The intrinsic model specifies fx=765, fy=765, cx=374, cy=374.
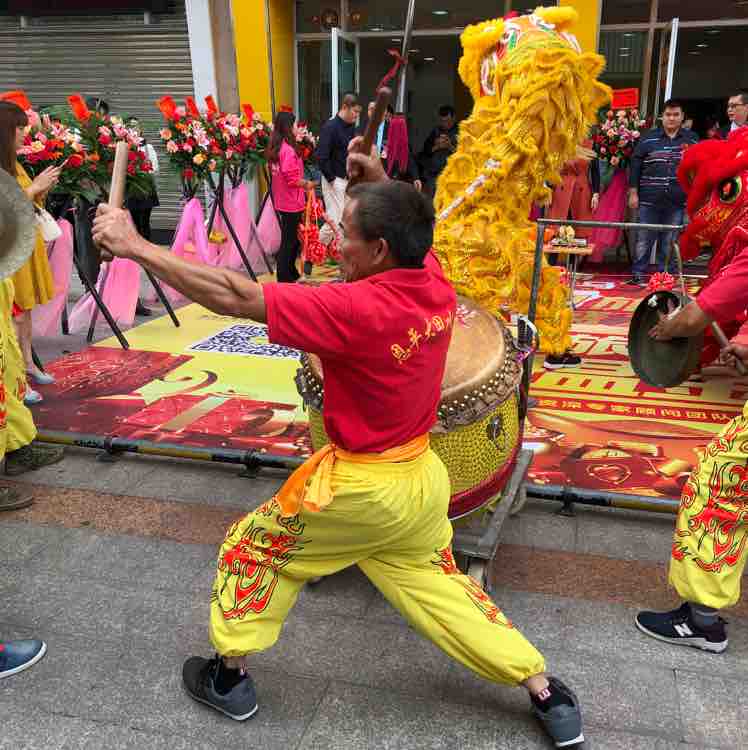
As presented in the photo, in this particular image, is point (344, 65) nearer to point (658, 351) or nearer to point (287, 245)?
point (287, 245)

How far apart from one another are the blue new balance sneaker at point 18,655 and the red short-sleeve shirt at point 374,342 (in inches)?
46.9

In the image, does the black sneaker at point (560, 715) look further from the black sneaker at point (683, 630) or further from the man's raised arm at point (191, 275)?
the man's raised arm at point (191, 275)

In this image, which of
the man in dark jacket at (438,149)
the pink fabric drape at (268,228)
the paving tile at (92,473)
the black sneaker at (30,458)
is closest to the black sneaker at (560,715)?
the paving tile at (92,473)

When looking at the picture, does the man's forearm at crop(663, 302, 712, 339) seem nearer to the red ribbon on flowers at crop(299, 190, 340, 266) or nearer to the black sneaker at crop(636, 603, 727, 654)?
the black sneaker at crop(636, 603, 727, 654)

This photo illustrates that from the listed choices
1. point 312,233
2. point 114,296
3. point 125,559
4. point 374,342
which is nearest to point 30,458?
point 125,559

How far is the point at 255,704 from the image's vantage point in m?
2.08

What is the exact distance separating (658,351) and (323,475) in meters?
1.61

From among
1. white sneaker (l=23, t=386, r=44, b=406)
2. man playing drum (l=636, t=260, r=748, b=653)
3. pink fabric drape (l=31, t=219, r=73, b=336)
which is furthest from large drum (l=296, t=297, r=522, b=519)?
pink fabric drape (l=31, t=219, r=73, b=336)

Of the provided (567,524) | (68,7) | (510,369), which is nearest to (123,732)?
(510,369)

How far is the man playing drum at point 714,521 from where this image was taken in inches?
89.7

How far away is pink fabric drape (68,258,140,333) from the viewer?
609 cm

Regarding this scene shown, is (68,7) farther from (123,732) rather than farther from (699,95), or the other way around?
(123,732)

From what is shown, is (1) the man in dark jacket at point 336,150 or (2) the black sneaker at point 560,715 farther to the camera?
(1) the man in dark jacket at point 336,150

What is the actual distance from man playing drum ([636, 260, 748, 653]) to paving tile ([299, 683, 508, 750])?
72cm
